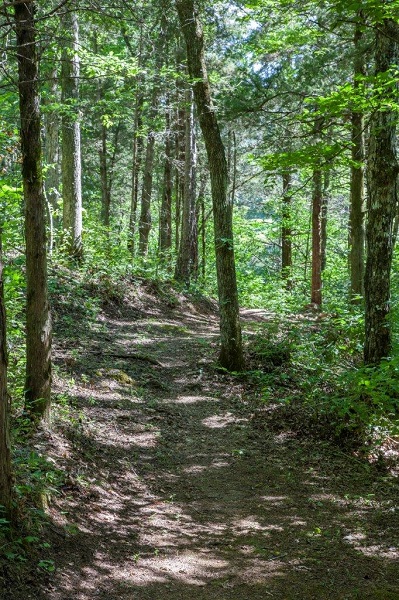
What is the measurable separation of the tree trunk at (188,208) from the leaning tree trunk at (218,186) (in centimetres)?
771

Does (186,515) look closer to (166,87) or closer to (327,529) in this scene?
(327,529)

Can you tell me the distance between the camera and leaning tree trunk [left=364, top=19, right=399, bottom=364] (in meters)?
7.55

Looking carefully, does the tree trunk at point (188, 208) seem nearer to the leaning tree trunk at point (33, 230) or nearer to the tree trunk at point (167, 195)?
the tree trunk at point (167, 195)

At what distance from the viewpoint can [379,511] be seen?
5.44 m

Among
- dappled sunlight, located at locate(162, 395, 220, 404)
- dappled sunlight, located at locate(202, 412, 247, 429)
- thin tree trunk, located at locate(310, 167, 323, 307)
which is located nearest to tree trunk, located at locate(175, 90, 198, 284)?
thin tree trunk, located at locate(310, 167, 323, 307)

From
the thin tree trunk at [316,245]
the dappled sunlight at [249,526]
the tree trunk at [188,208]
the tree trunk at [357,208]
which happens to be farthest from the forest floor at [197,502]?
the thin tree trunk at [316,245]

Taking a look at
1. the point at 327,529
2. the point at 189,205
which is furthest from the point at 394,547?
the point at 189,205

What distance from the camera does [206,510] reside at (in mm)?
5391

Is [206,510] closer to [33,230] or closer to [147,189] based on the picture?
[33,230]

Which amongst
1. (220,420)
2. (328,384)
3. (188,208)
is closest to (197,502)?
(220,420)

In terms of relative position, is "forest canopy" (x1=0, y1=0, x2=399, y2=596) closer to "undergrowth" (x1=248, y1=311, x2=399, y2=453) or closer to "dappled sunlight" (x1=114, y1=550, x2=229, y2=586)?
"undergrowth" (x1=248, y1=311, x2=399, y2=453)

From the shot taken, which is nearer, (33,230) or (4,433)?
(4,433)

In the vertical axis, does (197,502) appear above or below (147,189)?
below

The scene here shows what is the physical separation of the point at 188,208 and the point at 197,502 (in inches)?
529
